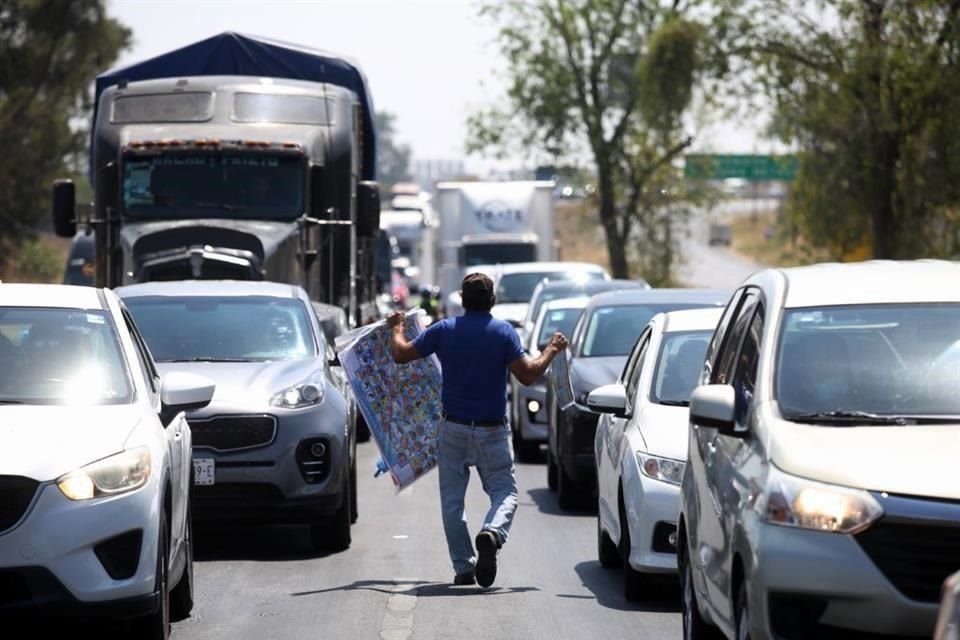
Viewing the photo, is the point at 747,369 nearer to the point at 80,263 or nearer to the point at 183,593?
the point at 183,593

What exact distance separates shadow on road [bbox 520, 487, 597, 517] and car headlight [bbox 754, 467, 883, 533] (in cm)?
852

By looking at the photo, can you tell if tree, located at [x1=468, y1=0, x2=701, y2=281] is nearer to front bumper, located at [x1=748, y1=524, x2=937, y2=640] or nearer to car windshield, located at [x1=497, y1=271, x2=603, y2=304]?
car windshield, located at [x1=497, y1=271, x2=603, y2=304]

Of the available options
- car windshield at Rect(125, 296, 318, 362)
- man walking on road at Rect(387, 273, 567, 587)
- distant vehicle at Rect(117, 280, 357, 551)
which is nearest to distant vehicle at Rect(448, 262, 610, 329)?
car windshield at Rect(125, 296, 318, 362)

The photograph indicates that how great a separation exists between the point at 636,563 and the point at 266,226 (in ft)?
36.7

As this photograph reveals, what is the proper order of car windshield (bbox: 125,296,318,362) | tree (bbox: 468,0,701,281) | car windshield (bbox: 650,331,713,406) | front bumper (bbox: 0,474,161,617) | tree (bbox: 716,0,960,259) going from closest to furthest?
front bumper (bbox: 0,474,161,617), car windshield (bbox: 650,331,713,406), car windshield (bbox: 125,296,318,362), tree (bbox: 716,0,960,259), tree (bbox: 468,0,701,281)

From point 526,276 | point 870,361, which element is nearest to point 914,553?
point 870,361

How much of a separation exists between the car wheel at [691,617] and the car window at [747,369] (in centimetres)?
92

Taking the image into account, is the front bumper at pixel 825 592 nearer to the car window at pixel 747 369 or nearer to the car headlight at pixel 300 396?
the car window at pixel 747 369

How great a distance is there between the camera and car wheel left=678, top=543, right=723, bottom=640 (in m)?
8.32

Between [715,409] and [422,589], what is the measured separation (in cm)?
418

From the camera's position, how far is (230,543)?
1331 cm

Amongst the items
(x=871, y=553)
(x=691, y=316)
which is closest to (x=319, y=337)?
(x=691, y=316)

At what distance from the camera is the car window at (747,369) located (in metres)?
7.65

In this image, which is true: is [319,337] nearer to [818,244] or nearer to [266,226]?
[266,226]
